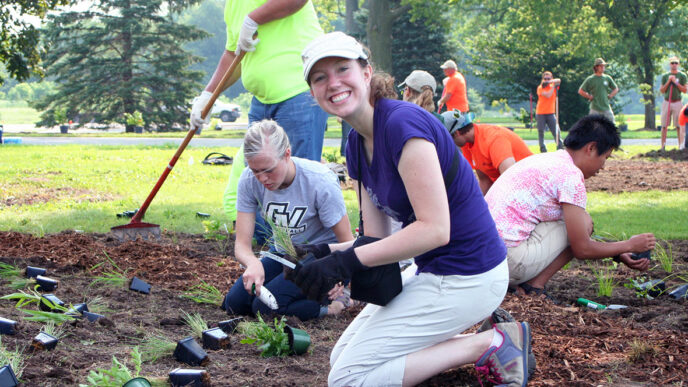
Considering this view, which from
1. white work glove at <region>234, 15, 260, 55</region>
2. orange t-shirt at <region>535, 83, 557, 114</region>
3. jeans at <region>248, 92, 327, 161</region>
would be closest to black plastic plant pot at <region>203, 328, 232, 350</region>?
jeans at <region>248, 92, 327, 161</region>

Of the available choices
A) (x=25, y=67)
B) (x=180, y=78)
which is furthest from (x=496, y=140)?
(x=180, y=78)

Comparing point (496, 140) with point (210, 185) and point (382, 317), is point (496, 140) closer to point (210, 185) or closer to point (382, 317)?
point (382, 317)

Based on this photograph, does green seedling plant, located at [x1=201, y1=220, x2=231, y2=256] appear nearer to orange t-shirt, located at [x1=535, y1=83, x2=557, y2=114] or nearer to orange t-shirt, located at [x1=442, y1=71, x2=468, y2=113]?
orange t-shirt, located at [x1=442, y1=71, x2=468, y2=113]

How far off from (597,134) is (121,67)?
99.9 feet

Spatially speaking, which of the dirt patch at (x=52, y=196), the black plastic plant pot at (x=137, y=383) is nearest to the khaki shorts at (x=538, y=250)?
the black plastic plant pot at (x=137, y=383)

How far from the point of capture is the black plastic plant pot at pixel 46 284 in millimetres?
4344

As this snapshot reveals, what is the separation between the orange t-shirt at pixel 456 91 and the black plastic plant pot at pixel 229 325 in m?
11.0

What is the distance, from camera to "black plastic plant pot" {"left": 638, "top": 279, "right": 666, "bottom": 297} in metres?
4.47

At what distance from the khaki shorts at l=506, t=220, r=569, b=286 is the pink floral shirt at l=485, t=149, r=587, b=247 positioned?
4cm

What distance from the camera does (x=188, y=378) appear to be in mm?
2822

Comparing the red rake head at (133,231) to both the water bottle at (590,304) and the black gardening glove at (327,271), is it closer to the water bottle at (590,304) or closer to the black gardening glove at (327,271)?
the water bottle at (590,304)

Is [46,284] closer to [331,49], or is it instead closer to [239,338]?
[239,338]

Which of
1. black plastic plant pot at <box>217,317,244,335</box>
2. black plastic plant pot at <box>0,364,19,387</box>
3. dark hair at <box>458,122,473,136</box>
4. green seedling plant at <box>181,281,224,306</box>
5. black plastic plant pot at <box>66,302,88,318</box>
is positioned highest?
dark hair at <box>458,122,473,136</box>

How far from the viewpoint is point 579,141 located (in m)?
4.27
